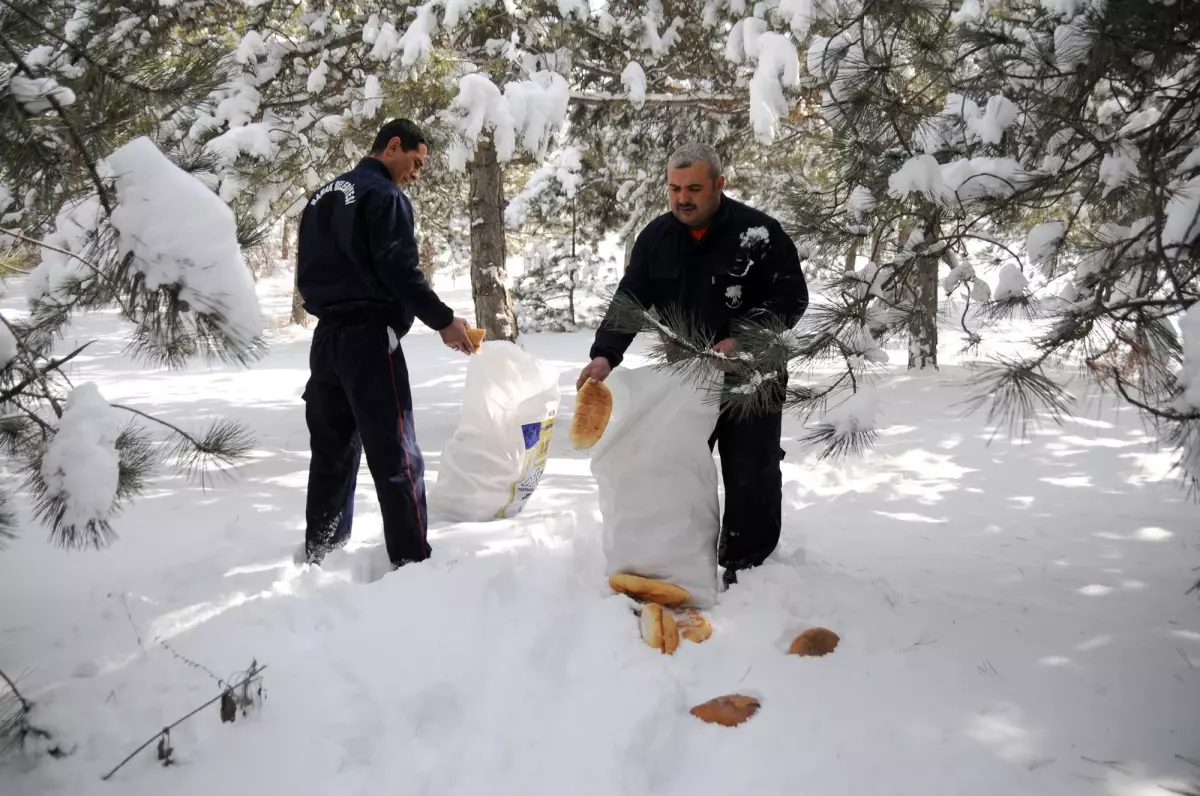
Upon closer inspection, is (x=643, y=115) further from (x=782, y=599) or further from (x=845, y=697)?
(x=845, y=697)

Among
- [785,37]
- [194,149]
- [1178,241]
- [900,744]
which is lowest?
[900,744]

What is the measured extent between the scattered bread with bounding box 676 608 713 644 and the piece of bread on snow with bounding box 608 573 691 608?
0.20ft

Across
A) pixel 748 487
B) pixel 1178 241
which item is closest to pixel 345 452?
pixel 748 487

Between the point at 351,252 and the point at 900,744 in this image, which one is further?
the point at 351,252

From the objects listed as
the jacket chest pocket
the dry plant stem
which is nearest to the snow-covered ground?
the dry plant stem

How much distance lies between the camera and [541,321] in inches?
568

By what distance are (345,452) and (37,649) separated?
3.81 ft

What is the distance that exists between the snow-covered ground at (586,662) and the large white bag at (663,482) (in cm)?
18

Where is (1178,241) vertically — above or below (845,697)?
above

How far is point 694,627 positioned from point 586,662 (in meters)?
0.41

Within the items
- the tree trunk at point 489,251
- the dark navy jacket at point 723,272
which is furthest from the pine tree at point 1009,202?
the tree trunk at point 489,251

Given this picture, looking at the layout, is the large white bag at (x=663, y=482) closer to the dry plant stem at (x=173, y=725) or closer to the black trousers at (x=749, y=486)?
the black trousers at (x=749, y=486)

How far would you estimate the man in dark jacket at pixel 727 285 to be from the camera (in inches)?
111

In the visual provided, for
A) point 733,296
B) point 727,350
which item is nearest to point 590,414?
point 727,350
